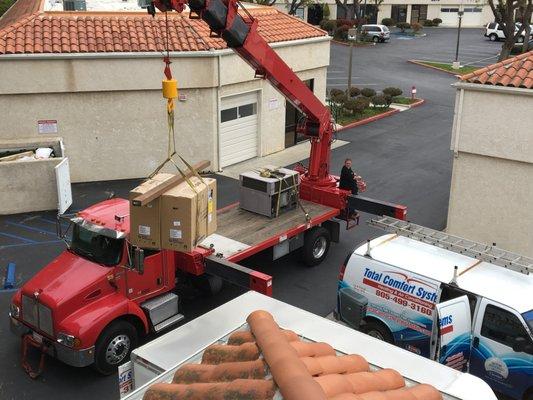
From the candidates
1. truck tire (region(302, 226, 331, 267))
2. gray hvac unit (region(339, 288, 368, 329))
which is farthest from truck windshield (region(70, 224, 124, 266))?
truck tire (region(302, 226, 331, 267))

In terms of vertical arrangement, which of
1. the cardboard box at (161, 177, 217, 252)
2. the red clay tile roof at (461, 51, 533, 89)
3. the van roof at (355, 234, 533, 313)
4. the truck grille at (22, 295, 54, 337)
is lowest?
the truck grille at (22, 295, 54, 337)

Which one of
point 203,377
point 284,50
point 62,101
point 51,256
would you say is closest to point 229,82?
point 284,50

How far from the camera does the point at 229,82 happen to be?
20672 millimetres

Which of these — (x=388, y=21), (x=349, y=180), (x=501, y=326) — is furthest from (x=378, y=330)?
(x=388, y=21)

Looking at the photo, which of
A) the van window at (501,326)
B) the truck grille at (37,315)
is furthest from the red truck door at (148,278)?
the van window at (501,326)

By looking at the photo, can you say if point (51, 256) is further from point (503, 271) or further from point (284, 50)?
point (284, 50)

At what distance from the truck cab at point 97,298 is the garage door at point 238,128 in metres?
10.9

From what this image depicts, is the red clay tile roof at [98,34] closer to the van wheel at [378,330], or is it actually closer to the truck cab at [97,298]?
the truck cab at [97,298]

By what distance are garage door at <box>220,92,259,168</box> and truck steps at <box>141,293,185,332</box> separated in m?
11.0

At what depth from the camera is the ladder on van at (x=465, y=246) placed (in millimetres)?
10203

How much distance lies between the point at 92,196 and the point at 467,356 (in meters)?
13.0

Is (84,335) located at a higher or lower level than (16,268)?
higher

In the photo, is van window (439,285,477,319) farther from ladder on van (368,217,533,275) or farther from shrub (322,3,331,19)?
shrub (322,3,331,19)

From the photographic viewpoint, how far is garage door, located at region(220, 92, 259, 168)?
70.8 feet
